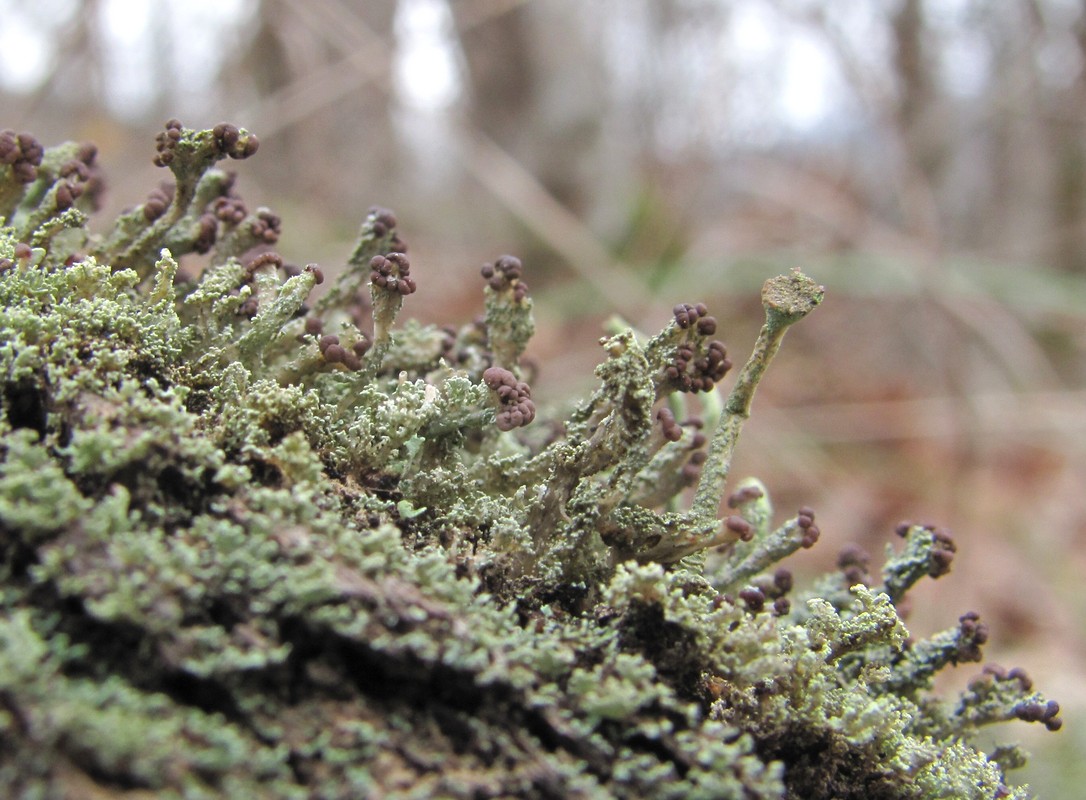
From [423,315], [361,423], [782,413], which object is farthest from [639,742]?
[782,413]

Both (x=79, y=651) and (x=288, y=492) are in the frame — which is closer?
(x=79, y=651)

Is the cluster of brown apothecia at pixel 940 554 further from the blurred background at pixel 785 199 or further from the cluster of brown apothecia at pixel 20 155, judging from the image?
the blurred background at pixel 785 199

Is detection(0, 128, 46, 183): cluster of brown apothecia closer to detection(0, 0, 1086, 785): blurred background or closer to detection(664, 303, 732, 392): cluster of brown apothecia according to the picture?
detection(664, 303, 732, 392): cluster of brown apothecia

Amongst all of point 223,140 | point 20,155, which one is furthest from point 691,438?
point 20,155

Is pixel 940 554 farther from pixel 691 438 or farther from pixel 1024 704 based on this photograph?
pixel 691 438

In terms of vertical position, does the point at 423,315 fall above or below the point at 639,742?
above

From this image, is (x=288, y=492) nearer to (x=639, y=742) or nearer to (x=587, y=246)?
(x=639, y=742)
